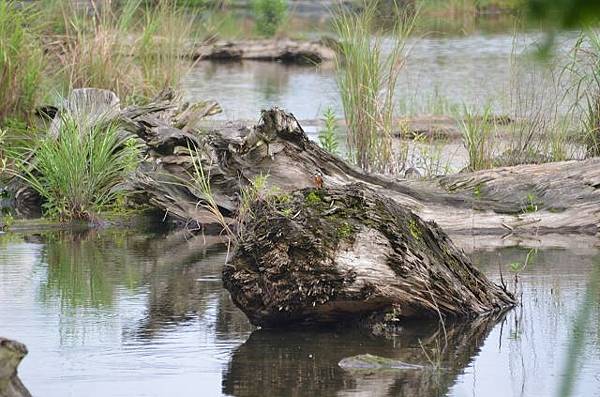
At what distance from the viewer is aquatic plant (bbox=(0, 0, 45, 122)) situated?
1227cm

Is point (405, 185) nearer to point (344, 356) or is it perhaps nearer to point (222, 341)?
point (222, 341)

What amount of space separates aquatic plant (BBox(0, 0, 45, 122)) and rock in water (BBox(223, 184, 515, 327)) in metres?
6.32

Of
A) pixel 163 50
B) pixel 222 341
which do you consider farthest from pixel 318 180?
pixel 163 50

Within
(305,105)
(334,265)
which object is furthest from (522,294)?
(305,105)

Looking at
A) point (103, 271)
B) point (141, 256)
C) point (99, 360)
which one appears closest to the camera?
point (99, 360)

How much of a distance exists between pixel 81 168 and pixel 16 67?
2.80 metres

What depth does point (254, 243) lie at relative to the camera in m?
6.39

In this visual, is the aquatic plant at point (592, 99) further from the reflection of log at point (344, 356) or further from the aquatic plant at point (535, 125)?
the reflection of log at point (344, 356)

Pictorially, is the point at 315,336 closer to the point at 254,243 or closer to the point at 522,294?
the point at 254,243

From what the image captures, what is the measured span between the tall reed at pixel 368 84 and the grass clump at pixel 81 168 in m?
2.33

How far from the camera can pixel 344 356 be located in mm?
5973

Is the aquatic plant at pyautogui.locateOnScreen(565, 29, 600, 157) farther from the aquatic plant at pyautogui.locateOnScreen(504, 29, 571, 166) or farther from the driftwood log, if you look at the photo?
the driftwood log

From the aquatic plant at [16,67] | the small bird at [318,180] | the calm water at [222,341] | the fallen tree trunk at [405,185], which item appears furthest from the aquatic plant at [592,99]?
the aquatic plant at [16,67]

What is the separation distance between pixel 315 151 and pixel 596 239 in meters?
2.31
